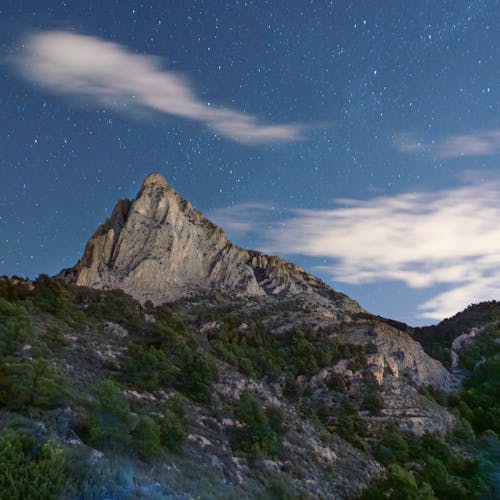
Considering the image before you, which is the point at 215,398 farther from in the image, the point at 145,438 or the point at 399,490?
the point at 399,490

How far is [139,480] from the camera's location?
1756 cm

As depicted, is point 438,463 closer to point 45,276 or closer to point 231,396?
point 231,396

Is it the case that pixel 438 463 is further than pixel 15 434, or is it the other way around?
pixel 438 463

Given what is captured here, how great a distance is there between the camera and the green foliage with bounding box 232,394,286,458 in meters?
28.6

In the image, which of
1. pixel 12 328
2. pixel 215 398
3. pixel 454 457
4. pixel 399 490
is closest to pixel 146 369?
pixel 215 398

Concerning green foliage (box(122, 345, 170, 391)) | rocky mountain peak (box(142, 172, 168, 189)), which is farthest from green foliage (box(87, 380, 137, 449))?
rocky mountain peak (box(142, 172, 168, 189))

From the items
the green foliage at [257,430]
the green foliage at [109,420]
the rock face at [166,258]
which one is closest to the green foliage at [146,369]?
the green foliage at [257,430]

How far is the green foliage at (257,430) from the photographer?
2859 cm

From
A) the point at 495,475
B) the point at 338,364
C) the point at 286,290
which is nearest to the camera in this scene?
the point at 495,475

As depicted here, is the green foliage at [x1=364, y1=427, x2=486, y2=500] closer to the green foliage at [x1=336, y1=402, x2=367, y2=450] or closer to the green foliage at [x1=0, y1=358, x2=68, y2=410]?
the green foliage at [x1=336, y1=402, x2=367, y2=450]

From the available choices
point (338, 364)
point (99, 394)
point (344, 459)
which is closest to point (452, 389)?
point (338, 364)

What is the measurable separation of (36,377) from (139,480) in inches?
299

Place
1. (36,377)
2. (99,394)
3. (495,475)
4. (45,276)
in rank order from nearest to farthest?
(495,475), (36,377), (99,394), (45,276)

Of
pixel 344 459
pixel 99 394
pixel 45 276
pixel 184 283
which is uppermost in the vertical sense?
pixel 184 283
